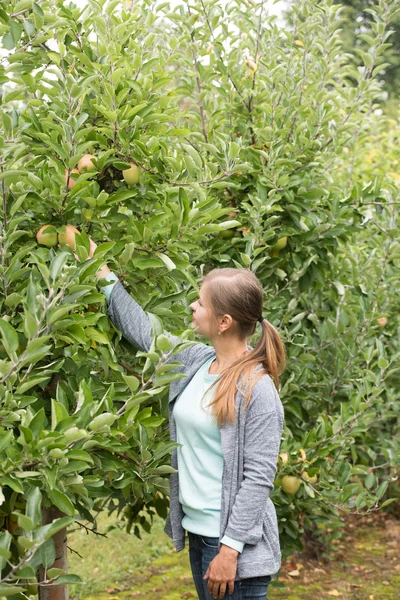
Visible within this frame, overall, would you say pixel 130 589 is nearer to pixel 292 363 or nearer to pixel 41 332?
pixel 292 363

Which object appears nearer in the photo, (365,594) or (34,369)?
(34,369)

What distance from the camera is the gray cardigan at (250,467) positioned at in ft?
6.86

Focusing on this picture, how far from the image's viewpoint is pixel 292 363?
344cm

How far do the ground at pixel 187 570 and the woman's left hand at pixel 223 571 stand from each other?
209 cm

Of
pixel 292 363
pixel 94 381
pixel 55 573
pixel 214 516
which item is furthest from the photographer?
pixel 292 363

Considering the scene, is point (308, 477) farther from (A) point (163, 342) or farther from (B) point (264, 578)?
(A) point (163, 342)

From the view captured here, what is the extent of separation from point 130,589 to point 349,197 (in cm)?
276

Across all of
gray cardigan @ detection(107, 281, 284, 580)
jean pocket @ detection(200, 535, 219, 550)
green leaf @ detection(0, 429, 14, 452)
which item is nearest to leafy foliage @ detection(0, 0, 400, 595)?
green leaf @ detection(0, 429, 14, 452)

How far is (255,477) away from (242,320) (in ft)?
1.58

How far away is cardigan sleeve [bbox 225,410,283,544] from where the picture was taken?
208cm

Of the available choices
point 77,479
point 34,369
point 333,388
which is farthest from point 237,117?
point 77,479

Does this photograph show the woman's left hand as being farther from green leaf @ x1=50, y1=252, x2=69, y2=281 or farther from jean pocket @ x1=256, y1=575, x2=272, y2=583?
green leaf @ x1=50, y1=252, x2=69, y2=281

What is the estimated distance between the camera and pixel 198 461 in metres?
2.23

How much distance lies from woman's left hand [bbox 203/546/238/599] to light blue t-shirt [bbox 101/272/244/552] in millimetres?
83
